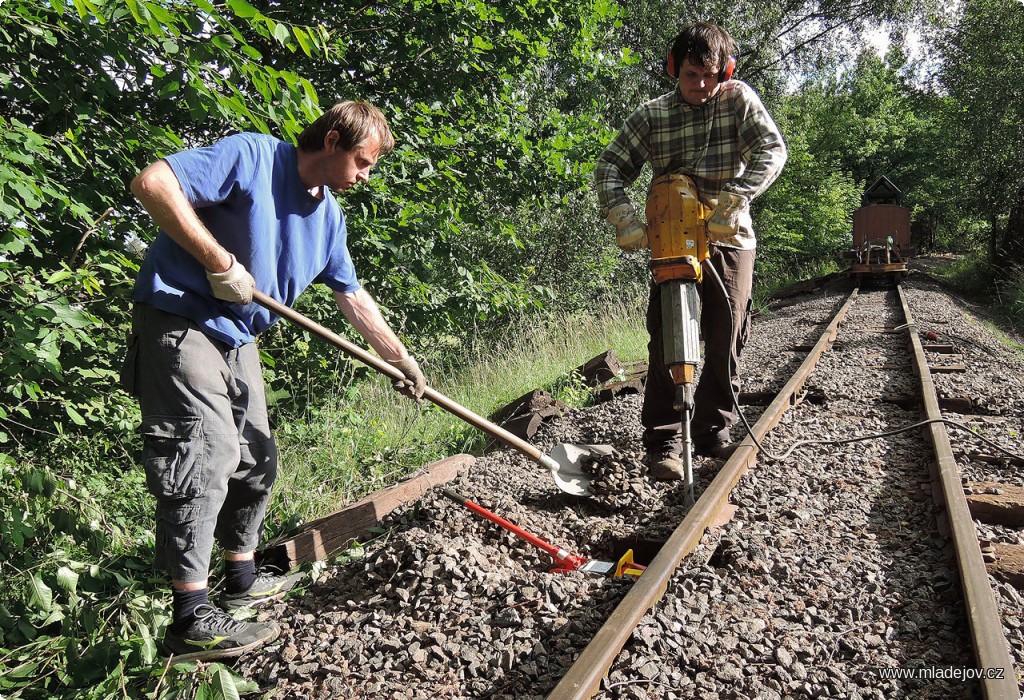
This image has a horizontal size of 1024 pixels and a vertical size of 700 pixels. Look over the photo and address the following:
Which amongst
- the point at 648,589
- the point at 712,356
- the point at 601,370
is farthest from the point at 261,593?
the point at 601,370

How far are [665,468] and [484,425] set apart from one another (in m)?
1.16

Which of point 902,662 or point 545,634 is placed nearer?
point 902,662

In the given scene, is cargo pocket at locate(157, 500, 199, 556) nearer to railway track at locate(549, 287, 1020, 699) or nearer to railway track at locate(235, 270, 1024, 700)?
railway track at locate(235, 270, 1024, 700)

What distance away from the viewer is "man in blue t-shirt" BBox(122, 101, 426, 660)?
235 centimetres

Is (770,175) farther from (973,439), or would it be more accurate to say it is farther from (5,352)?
(5,352)

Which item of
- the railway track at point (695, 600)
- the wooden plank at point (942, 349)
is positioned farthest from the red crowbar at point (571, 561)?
the wooden plank at point (942, 349)

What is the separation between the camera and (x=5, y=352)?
9.66ft

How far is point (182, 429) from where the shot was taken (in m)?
2.38

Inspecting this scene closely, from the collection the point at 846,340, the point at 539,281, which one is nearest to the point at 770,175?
the point at 846,340

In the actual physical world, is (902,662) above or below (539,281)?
below

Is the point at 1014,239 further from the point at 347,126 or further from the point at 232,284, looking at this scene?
the point at 232,284

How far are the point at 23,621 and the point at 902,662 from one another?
315cm

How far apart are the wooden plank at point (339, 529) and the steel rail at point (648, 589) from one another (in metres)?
1.51

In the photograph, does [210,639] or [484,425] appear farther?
[484,425]
